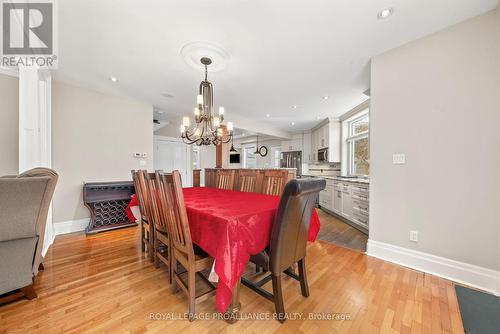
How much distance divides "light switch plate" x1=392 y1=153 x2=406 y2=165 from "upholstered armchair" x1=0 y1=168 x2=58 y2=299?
3.21m

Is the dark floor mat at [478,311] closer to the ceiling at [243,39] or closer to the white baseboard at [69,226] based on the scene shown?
the ceiling at [243,39]

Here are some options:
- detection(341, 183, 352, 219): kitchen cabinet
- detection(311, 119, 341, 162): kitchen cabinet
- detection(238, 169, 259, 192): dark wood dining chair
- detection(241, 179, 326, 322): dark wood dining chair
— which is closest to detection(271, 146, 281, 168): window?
detection(311, 119, 341, 162): kitchen cabinet

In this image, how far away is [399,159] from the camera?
7.02ft

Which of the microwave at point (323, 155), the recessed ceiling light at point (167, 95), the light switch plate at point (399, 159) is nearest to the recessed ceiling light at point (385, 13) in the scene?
the light switch plate at point (399, 159)

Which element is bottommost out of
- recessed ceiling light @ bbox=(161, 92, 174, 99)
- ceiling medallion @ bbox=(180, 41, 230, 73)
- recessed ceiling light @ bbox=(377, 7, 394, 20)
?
ceiling medallion @ bbox=(180, 41, 230, 73)

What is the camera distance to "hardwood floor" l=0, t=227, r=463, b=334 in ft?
4.15

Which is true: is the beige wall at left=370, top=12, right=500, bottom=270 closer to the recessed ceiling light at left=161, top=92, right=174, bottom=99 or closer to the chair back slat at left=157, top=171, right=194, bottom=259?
the chair back slat at left=157, top=171, right=194, bottom=259

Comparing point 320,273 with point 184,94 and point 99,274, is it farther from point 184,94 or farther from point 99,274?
point 184,94

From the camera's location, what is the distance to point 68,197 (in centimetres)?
316

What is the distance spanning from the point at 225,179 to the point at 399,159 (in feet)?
7.39

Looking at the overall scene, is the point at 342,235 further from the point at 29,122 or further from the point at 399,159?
the point at 29,122

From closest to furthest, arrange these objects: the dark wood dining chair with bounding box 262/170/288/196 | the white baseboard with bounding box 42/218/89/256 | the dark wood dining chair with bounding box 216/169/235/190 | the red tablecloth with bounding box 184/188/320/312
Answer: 1. the red tablecloth with bounding box 184/188/320/312
2. the dark wood dining chair with bounding box 262/170/288/196
3. the dark wood dining chair with bounding box 216/169/235/190
4. the white baseboard with bounding box 42/218/89/256

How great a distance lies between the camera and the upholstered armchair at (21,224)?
4.21ft

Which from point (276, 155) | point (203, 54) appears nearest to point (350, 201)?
point (203, 54)
